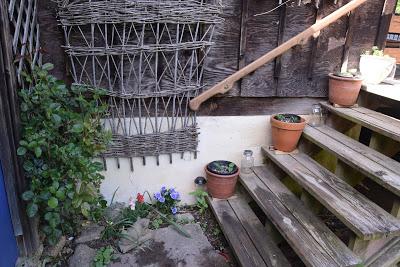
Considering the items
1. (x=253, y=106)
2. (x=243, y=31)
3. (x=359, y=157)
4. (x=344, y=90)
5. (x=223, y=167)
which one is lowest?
(x=223, y=167)

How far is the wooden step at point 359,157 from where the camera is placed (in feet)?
5.55

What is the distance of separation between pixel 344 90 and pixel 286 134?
52cm

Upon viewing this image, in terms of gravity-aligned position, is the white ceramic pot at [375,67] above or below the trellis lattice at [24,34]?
below

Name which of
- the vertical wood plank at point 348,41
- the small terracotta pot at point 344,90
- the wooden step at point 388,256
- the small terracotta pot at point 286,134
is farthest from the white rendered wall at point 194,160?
the wooden step at point 388,256

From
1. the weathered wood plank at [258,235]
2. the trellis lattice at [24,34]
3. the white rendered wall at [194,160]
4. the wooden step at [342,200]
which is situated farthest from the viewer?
the white rendered wall at [194,160]

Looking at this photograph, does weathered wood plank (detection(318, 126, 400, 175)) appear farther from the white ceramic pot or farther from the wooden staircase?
the white ceramic pot

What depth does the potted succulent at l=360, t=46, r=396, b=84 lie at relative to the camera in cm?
229

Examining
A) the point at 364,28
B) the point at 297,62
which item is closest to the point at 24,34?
the point at 297,62

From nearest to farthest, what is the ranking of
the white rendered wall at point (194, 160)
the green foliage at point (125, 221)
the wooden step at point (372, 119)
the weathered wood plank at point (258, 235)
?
the weathered wood plank at point (258, 235), the wooden step at point (372, 119), the green foliage at point (125, 221), the white rendered wall at point (194, 160)

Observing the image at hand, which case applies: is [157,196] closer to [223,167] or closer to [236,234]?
[223,167]

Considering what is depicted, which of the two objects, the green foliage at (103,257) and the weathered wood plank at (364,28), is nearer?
the green foliage at (103,257)

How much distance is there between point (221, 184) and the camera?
91.4 inches

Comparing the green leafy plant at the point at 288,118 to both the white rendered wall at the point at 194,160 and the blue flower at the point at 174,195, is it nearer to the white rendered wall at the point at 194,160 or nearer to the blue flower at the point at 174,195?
the white rendered wall at the point at 194,160

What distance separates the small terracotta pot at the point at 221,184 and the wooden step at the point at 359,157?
0.62 m
